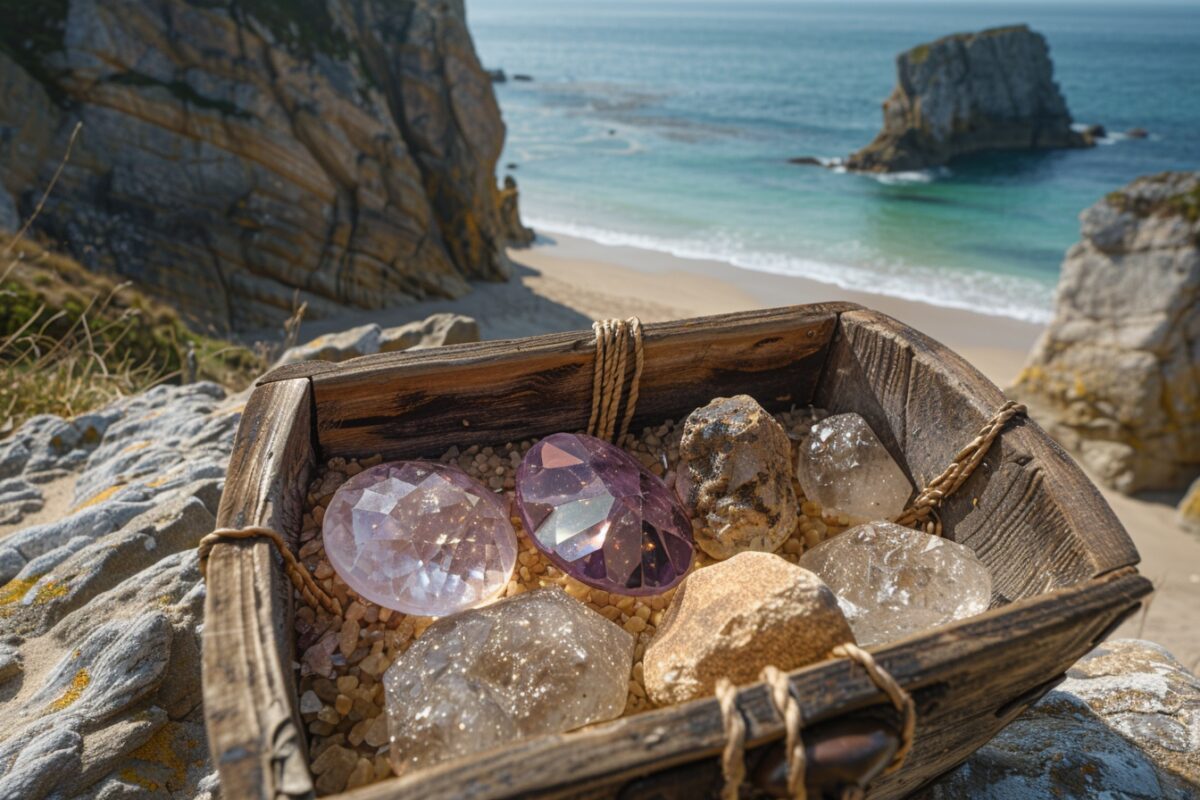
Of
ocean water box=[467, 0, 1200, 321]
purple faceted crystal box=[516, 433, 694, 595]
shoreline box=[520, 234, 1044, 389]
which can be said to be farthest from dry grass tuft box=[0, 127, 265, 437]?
→ ocean water box=[467, 0, 1200, 321]

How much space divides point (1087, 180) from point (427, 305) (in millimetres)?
25246

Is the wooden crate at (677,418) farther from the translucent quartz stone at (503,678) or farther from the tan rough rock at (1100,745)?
the tan rough rock at (1100,745)

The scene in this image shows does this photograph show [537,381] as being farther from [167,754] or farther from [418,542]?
[167,754]

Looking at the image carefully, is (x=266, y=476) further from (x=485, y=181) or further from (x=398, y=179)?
(x=485, y=181)

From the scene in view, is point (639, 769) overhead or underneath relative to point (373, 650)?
overhead

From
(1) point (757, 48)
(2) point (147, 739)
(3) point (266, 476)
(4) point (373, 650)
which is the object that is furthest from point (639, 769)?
(1) point (757, 48)

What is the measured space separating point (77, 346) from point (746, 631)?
4.55 metres

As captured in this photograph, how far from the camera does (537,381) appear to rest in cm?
212

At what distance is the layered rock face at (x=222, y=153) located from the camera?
9891 millimetres

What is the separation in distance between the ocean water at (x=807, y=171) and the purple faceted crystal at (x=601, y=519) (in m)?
13.4

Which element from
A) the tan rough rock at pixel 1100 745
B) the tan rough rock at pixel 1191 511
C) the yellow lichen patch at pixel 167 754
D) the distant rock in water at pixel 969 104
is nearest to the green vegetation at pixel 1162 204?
the tan rough rock at pixel 1191 511

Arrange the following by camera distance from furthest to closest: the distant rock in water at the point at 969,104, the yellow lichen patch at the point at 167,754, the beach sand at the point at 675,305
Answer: the distant rock in water at the point at 969,104
the beach sand at the point at 675,305
the yellow lichen patch at the point at 167,754

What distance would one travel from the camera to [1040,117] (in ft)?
110

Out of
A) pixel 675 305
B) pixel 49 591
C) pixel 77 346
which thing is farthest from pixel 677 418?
pixel 675 305
